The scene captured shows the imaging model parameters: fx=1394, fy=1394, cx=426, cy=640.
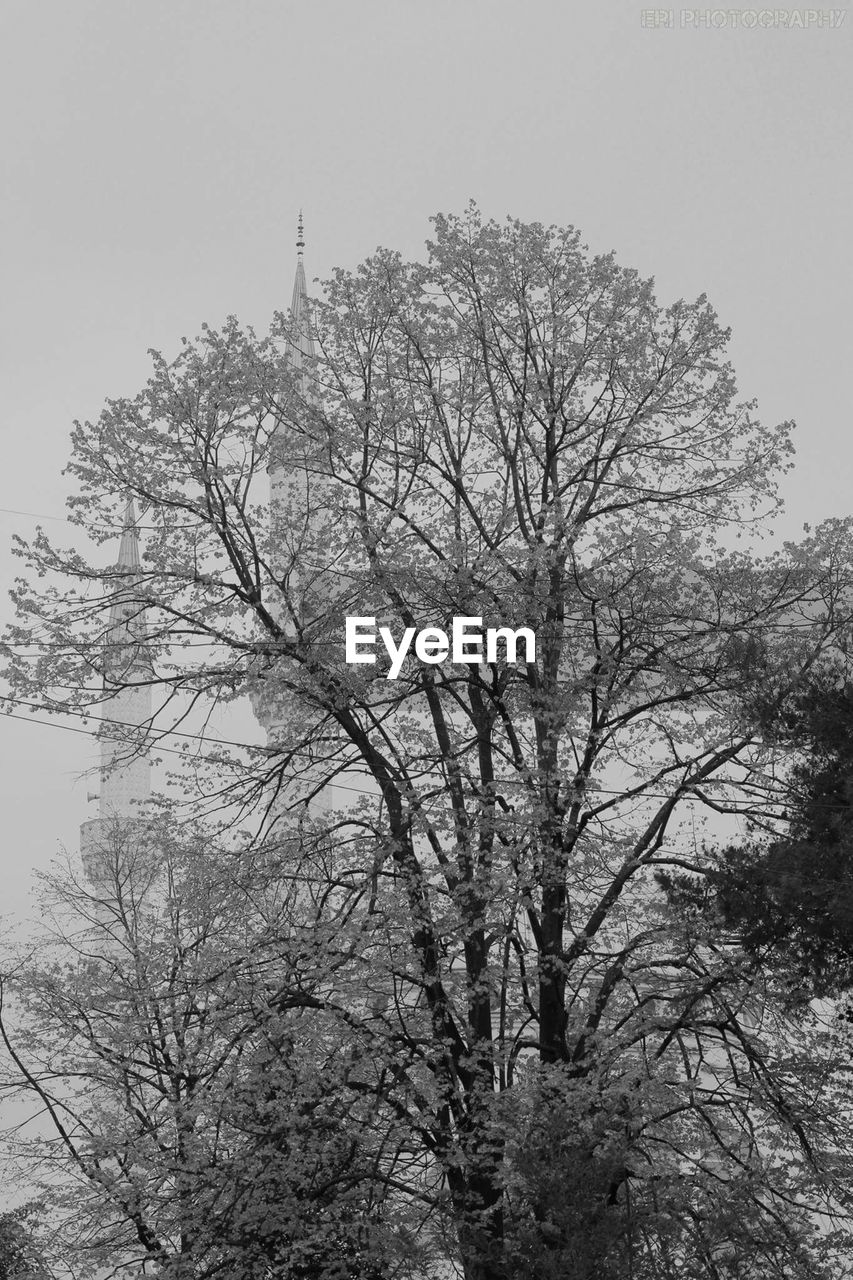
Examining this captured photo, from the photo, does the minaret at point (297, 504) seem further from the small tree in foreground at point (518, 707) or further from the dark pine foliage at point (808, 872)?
the dark pine foliage at point (808, 872)

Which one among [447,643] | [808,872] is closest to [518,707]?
[447,643]

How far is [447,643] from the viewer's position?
15.2 meters

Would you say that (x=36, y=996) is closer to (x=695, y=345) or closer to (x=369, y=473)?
(x=369, y=473)

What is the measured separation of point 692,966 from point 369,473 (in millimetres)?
6487

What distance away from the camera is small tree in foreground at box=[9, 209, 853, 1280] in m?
13.1

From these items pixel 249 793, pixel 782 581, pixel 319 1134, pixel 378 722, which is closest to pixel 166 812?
pixel 249 793

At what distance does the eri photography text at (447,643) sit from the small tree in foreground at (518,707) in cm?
17

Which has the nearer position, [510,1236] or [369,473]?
[510,1236]

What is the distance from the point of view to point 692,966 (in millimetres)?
14102

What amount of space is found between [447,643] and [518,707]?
41.7 inches

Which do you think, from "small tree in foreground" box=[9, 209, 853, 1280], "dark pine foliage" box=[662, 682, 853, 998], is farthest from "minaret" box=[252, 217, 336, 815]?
"dark pine foliage" box=[662, 682, 853, 998]

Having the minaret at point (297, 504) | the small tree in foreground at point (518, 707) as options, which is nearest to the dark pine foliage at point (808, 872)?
the small tree in foreground at point (518, 707)

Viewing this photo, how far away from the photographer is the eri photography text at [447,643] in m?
14.8

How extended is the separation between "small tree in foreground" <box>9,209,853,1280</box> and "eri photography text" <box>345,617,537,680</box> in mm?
168
